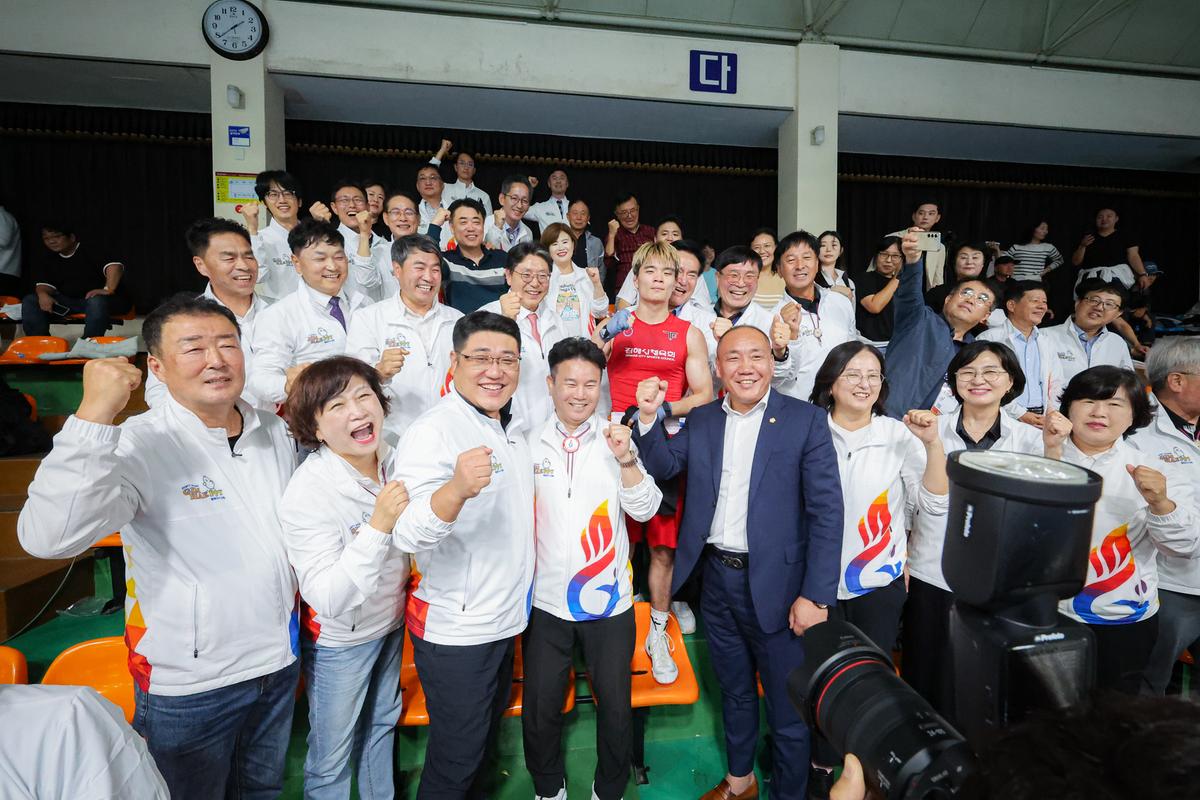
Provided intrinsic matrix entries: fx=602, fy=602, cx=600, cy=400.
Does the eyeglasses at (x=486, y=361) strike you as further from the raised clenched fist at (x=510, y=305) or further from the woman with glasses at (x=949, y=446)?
the woman with glasses at (x=949, y=446)

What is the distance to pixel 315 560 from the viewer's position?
1.46m

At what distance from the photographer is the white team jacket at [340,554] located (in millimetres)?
1404

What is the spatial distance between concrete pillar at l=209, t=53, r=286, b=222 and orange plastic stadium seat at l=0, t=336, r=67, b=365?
1.60 metres

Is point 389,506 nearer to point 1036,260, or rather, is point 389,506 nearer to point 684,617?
point 684,617

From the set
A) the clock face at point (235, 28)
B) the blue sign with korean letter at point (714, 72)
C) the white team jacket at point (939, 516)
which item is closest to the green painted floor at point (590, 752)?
the white team jacket at point (939, 516)

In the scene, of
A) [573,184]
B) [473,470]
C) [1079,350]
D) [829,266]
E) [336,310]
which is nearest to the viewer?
[473,470]

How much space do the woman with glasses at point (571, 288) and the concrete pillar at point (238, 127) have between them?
10.8 ft

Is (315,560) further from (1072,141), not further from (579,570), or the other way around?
(1072,141)

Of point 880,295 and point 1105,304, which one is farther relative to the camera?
point 880,295

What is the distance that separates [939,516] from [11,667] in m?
3.02

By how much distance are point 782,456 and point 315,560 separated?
1364 millimetres

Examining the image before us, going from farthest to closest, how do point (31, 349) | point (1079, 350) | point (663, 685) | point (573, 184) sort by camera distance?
1. point (573, 184)
2. point (31, 349)
3. point (1079, 350)
4. point (663, 685)

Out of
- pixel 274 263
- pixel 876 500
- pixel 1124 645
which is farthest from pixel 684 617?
pixel 274 263

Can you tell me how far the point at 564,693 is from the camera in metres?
1.86
